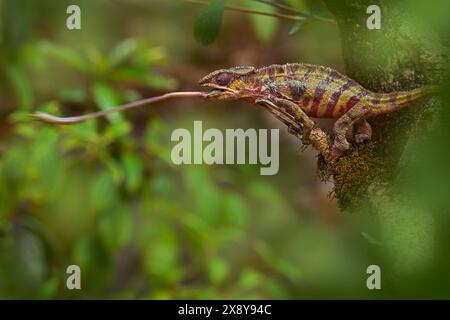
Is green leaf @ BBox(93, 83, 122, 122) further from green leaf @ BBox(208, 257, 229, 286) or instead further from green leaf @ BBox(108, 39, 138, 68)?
green leaf @ BBox(208, 257, 229, 286)

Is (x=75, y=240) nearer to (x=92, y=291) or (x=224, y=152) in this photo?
(x=92, y=291)

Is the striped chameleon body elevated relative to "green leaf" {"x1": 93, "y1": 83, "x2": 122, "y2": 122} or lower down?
lower down

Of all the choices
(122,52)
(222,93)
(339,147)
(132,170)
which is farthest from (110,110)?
(122,52)

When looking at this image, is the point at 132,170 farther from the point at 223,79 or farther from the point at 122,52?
the point at 223,79

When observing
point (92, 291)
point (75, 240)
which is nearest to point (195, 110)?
point (75, 240)

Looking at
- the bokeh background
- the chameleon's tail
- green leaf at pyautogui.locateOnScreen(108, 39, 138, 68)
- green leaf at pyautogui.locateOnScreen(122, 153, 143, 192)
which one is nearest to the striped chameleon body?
the chameleon's tail

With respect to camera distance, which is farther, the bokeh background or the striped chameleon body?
the bokeh background

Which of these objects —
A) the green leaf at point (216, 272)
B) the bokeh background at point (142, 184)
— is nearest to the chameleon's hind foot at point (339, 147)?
the bokeh background at point (142, 184)
